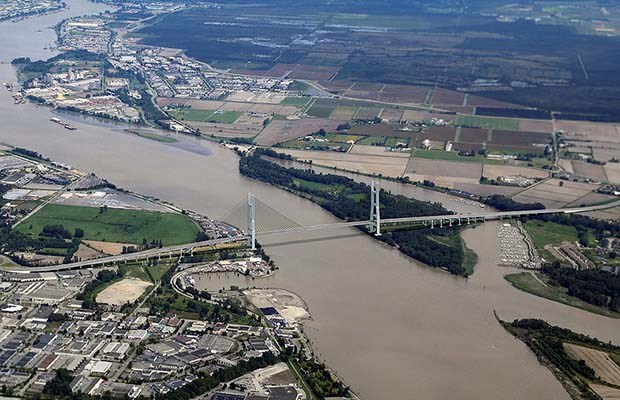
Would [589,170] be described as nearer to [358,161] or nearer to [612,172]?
[612,172]

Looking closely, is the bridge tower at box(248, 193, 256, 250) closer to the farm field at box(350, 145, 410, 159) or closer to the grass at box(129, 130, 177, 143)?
the farm field at box(350, 145, 410, 159)

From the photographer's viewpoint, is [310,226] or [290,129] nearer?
[310,226]

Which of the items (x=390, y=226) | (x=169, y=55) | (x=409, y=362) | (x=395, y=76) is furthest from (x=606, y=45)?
(x=409, y=362)

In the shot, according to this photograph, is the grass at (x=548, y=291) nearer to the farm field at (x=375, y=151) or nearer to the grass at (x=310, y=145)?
the farm field at (x=375, y=151)

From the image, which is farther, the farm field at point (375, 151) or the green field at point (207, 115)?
the green field at point (207, 115)

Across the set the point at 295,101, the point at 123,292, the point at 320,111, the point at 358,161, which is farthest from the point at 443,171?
the point at 123,292

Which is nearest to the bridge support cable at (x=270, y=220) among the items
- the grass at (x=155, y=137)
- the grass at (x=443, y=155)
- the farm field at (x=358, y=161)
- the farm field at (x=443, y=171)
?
the farm field at (x=358, y=161)

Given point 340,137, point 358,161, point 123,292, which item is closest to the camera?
point 123,292
